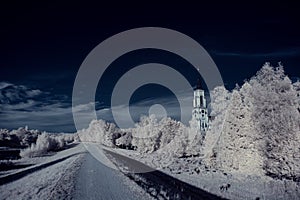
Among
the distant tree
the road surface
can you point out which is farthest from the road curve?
the distant tree

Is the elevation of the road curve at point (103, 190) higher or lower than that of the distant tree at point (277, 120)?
lower

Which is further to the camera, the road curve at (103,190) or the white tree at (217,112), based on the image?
the white tree at (217,112)

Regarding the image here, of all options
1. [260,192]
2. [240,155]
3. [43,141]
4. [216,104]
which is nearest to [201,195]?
[260,192]

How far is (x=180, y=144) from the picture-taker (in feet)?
209

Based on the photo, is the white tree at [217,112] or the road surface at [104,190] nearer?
the road surface at [104,190]

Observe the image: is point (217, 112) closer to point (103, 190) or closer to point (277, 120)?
point (277, 120)

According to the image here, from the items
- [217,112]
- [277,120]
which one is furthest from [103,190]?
[217,112]

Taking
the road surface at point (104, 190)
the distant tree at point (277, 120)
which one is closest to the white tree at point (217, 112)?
the distant tree at point (277, 120)

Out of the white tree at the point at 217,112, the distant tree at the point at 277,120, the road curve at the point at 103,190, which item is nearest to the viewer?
the road curve at the point at 103,190

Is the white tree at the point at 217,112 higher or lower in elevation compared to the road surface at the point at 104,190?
higher

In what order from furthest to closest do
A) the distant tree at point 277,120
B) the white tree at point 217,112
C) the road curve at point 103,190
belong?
the white tree at point 217,112 < the distant tree at point 277,120 < the road curve at point 103,190

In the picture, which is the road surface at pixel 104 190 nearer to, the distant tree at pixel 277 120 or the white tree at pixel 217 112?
the distant tree at pixel 277 120

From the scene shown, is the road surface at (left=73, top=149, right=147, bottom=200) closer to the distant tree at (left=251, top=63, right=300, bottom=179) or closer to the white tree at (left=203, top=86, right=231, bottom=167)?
the distant tree at (left=251, top=63, right=300, bottom=179)

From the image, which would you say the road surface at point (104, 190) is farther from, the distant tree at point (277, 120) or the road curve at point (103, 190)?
the distant tree at point (277, 120)
